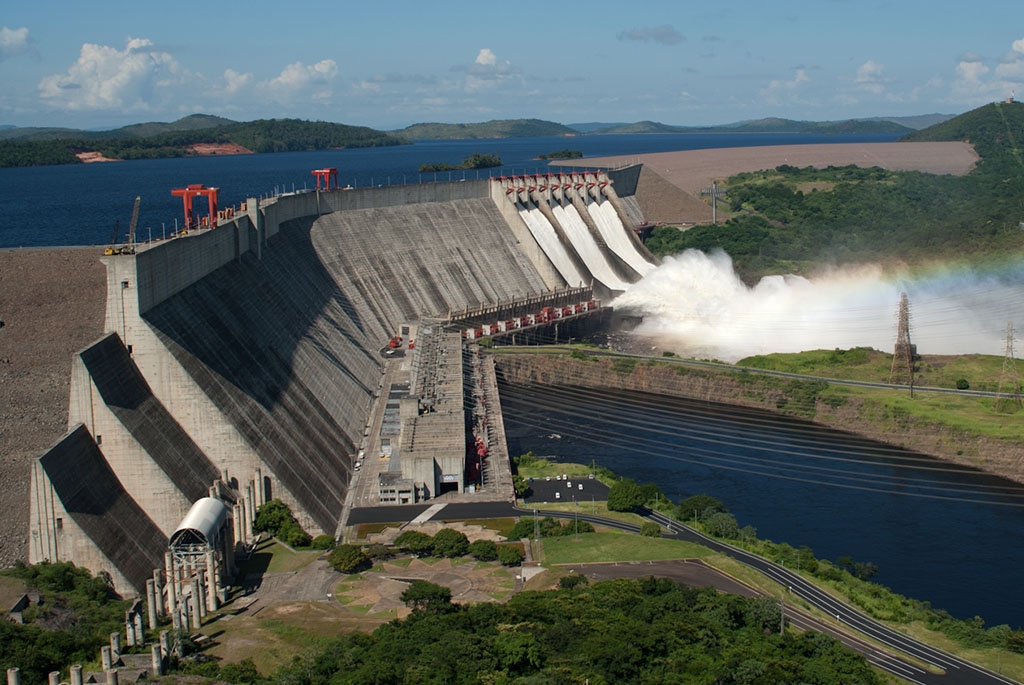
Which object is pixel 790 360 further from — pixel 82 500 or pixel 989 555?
pixel 82 500

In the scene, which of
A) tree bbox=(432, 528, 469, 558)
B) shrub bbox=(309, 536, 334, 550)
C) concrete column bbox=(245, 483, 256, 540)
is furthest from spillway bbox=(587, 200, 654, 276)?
shrub bbox=(309, 536, 334, 550)

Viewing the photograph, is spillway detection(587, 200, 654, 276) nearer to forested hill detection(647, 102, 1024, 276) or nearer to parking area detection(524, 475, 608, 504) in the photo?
forested hill detection(647, 102, 1024, 276)

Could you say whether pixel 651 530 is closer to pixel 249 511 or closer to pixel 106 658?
pixel 249 511

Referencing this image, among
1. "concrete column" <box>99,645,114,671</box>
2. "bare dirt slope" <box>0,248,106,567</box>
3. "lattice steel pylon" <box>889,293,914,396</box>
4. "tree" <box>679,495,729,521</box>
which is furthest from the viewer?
"lattice steel pylon" <box>889,293,914,396</box>

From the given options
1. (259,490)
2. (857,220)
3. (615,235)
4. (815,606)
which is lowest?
(815,606)

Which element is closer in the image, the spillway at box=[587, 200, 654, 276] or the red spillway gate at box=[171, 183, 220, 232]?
the red spillway gate at box=[171, 183, 220, 232]

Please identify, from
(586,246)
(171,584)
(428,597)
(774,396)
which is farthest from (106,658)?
(586,246)
